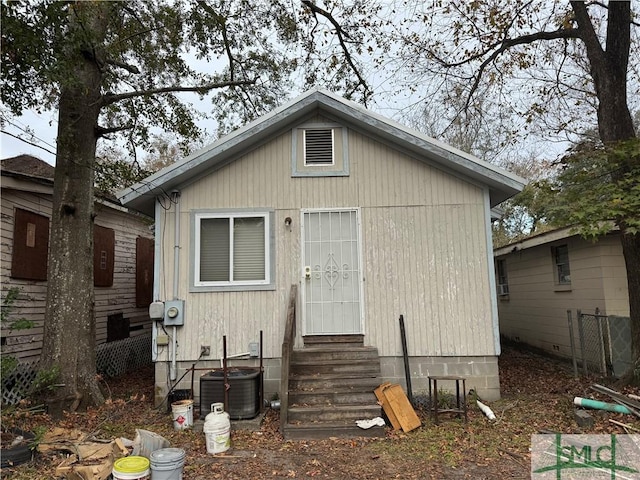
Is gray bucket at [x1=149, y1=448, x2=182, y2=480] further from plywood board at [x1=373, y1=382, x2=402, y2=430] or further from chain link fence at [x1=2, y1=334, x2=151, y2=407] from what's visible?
chain link fence at [x1=2, y1=334, x2=151, y2=407]

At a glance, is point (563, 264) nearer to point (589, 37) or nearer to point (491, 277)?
point (491, 277)

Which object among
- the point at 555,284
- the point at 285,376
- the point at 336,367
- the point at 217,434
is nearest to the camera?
the point at 217,434

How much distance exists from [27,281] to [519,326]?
39.6ft

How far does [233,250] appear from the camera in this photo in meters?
6.96

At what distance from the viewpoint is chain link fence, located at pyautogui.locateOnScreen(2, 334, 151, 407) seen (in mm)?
6773

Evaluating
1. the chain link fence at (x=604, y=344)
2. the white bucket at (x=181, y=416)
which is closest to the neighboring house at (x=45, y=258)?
the white bucket at (x=181, y=416)

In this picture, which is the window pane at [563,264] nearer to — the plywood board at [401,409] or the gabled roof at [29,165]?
the plywood board at [401,409]

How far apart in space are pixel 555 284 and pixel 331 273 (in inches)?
237

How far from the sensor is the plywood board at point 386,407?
5523 mm

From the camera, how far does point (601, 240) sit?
25.8 feet

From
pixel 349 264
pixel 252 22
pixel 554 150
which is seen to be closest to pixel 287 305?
pixel 349 264

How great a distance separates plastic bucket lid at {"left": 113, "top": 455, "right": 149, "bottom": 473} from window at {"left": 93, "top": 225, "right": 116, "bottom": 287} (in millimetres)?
6738

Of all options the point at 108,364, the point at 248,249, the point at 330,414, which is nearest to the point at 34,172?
the point at 108,364

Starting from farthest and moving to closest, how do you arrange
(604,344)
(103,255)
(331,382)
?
(103,255) → (604,344) → (331,382)
